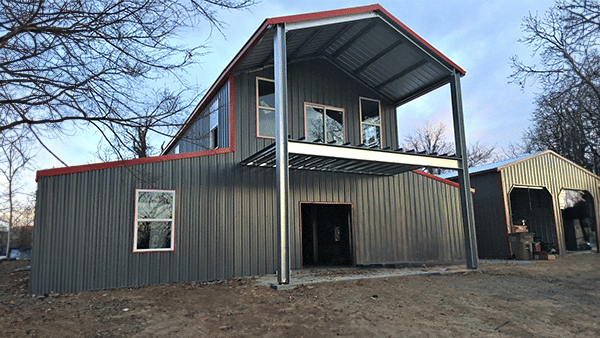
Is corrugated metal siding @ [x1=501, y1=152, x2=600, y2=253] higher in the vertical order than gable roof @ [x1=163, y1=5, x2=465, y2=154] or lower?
lower

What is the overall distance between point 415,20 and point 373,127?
12.0ft

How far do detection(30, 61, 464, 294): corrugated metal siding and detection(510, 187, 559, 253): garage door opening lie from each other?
8213 millimetres

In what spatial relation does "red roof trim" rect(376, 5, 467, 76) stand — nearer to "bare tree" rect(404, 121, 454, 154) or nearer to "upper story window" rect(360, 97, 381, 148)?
"upper story window" rect(360, 97, 381, 148)

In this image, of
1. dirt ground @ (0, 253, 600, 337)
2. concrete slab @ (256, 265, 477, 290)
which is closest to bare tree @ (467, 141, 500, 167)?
concrete slab @ (256, 265, 477, 290)

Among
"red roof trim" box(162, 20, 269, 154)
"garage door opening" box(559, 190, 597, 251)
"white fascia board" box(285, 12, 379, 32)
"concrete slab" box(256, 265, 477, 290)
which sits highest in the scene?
"white fascia board" box(285, 12, 379, 32)

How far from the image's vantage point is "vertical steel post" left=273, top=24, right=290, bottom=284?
8289 mm

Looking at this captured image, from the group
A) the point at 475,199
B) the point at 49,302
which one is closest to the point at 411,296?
the point at 49,302

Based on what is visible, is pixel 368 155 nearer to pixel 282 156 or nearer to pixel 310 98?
pixel 282 156

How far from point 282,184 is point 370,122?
619 centimetres

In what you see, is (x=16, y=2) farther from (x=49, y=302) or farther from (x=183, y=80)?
(x=49, y=302)

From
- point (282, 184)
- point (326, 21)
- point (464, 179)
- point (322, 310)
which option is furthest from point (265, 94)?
point (322, 310)

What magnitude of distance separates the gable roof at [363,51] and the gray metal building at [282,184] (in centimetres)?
5

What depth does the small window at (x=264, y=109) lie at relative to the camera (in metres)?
11.7

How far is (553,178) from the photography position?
59.4 feet
